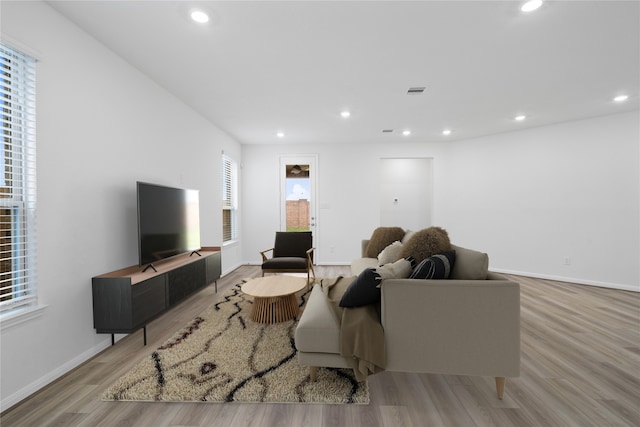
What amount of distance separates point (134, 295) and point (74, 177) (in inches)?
42.1

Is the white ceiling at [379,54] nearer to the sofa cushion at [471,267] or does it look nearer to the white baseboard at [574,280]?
the sofa cushion at [471,267]

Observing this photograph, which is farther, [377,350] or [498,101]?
[498,101]

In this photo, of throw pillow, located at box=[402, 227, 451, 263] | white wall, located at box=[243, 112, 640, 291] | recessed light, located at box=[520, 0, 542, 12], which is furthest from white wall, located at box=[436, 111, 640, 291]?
throw pillow, located at box=[402, 227, 451, 263]

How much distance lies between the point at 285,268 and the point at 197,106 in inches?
105

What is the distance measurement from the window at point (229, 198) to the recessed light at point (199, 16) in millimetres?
3166

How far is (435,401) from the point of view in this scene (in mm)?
1793

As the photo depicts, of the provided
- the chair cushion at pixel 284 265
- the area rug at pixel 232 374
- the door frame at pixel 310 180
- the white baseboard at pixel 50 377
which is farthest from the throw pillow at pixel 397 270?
the door frame at pixel 310 180

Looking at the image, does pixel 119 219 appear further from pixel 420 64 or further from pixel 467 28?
pixel 467 28

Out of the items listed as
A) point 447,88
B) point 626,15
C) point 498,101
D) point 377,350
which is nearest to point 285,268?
point 377,350

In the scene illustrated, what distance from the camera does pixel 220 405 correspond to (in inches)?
69.0

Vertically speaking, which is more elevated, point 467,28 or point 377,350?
point 467,28

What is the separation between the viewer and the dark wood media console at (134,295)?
2.27 m

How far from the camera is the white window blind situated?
1.78 meters

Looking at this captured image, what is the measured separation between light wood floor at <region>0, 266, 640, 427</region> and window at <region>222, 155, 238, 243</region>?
3.05m
